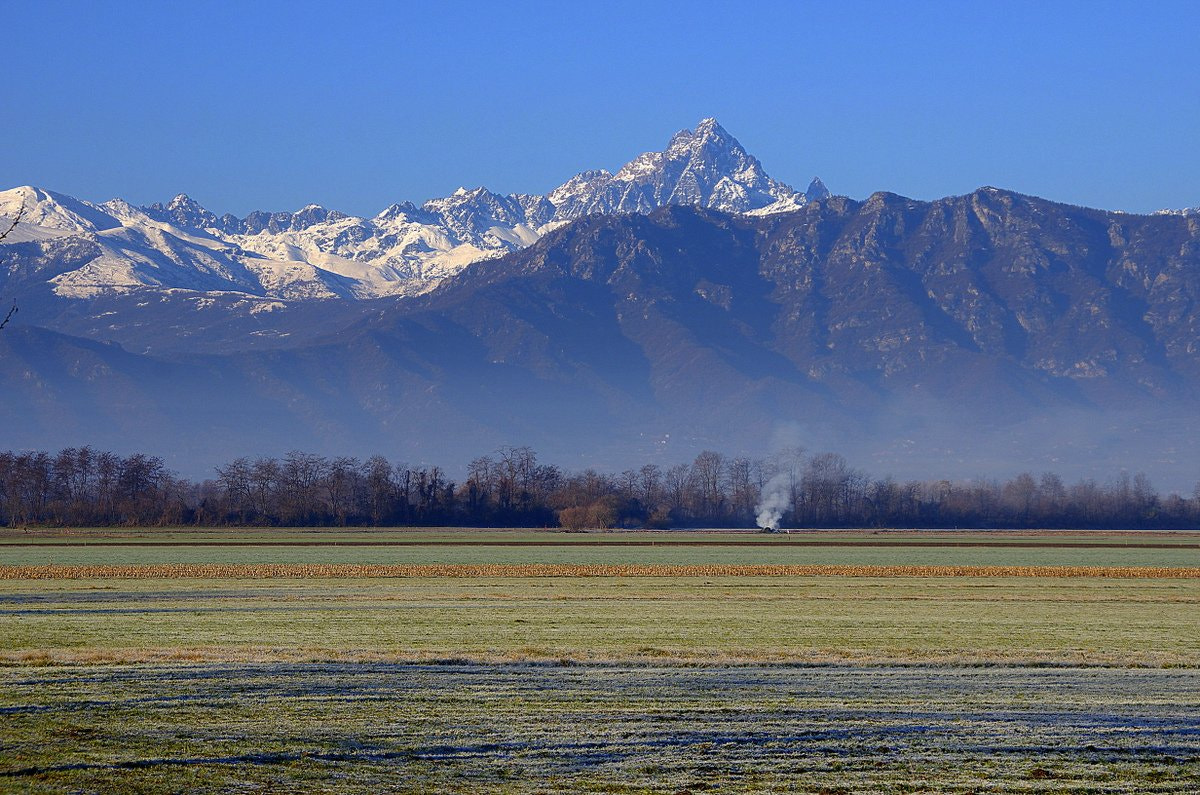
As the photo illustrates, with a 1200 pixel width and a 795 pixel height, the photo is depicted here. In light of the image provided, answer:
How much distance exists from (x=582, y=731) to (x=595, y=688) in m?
4.39

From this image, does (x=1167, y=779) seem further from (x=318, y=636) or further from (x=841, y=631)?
(x=318, y=636)

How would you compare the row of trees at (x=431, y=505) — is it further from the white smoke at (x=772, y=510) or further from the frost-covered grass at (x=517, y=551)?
the frost-covered grass at (x=517, y=551)

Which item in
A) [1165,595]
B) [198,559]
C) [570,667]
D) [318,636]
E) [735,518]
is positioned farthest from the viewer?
[735,518]

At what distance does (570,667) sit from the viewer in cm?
2728

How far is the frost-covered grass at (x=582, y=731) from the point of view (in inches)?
656

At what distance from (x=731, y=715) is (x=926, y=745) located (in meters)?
3.38

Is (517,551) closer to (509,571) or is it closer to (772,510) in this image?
(509,571)

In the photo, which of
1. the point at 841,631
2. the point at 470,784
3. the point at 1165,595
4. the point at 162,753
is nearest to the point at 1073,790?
the point at 470,784

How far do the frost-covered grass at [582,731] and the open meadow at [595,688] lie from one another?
7 centimetres

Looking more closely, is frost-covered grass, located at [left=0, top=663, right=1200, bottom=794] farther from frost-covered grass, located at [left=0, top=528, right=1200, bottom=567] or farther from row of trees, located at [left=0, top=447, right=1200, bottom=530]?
row of trees, located at [left=0, top=447, right=1200, bottom=530]

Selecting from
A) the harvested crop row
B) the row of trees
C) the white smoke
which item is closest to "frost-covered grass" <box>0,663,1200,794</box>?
the harvested crop row

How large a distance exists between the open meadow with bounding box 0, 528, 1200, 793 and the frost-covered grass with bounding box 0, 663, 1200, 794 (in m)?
0.07

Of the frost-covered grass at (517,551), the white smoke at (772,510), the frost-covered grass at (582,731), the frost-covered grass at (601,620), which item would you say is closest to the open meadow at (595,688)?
the frost-covered grass at (582,731)

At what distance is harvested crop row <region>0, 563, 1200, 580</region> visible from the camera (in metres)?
63.0
